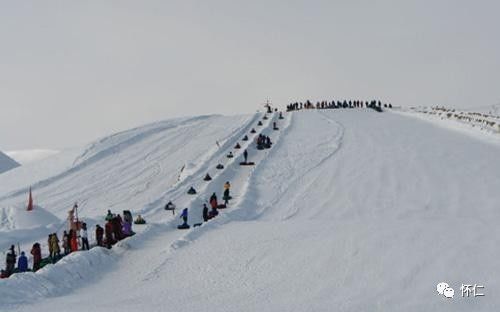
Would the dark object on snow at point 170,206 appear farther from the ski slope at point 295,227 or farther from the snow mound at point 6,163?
the snow mound at point 6,163

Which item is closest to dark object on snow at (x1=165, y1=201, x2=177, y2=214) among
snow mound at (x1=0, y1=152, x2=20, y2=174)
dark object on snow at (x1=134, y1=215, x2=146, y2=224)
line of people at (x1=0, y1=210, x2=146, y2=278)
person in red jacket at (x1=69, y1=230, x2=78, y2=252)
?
dark object on snow at (x1=134, y1=215, x2=146, y2=224)

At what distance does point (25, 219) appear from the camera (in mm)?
25141

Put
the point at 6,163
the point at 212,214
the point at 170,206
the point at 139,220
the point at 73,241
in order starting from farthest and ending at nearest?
the point at 6,163
the point at 170,206
the point at 212,214
the point at 139,220
the point at 73,241

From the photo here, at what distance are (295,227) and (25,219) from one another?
35.3 ft

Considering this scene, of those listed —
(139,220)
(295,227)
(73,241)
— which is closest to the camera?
(295,227)

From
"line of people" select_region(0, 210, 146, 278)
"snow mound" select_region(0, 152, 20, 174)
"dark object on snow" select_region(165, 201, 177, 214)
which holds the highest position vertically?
"dark object on snow" select_region(165, 201, 177, 214)

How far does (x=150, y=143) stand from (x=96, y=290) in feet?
106

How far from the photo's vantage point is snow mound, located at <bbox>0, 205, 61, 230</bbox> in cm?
2486

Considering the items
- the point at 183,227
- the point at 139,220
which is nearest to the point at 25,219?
the point at 139,220

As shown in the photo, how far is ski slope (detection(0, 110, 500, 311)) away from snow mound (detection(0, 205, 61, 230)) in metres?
3.45

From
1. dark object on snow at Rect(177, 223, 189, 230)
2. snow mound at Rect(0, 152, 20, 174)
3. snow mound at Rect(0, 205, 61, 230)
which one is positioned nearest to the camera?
dark object on snow at Rect(177, 223, 189, 230)

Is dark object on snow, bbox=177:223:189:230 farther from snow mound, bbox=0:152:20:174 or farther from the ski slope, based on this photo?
snow mound, bbox=0:152:20:174

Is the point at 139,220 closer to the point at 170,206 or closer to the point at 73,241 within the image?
the point at 170,206

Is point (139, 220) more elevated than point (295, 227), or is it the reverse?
point (295, 227)
